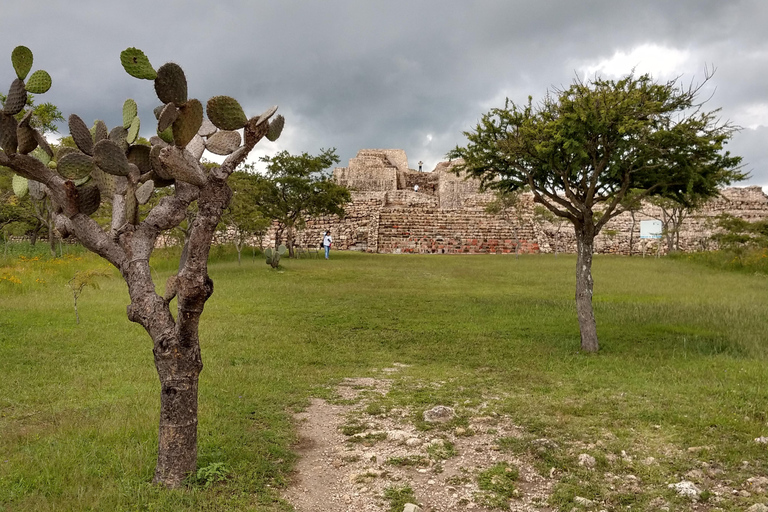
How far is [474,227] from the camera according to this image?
37.1 metres

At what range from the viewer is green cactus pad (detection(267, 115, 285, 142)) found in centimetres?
404

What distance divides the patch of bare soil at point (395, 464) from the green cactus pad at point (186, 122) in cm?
243

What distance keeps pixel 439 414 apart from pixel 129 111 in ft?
11.9

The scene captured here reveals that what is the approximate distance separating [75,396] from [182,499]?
8.73ft

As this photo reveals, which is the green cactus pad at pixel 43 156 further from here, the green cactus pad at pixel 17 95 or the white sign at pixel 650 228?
the white sign at pixel 650 228

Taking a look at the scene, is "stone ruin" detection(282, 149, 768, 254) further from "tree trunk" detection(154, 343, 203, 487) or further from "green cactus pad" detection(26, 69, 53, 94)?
"tree trunk" detection(154, 343, 203, 487)

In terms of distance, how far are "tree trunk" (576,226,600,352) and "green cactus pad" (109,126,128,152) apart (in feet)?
19.3

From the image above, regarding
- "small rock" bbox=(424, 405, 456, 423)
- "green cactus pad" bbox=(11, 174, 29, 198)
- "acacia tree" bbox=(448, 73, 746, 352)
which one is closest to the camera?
"green cactus pad" bbox=(11, 174, 29, 198)

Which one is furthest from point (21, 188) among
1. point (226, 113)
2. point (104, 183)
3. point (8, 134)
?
point (226, 113)

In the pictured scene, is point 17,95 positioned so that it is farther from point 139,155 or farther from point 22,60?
point 139,155

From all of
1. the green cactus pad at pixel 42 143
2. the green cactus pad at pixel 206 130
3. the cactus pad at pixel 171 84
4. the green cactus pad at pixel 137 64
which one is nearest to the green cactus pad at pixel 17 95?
the green cactus pad at pixel 42 143

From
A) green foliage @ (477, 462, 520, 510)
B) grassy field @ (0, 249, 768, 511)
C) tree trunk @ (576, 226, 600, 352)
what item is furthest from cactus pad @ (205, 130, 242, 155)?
tree trunk @ (576, 226, 600, 352)

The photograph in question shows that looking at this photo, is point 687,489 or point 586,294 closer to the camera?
point 687,489

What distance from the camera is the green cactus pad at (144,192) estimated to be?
4176mm
